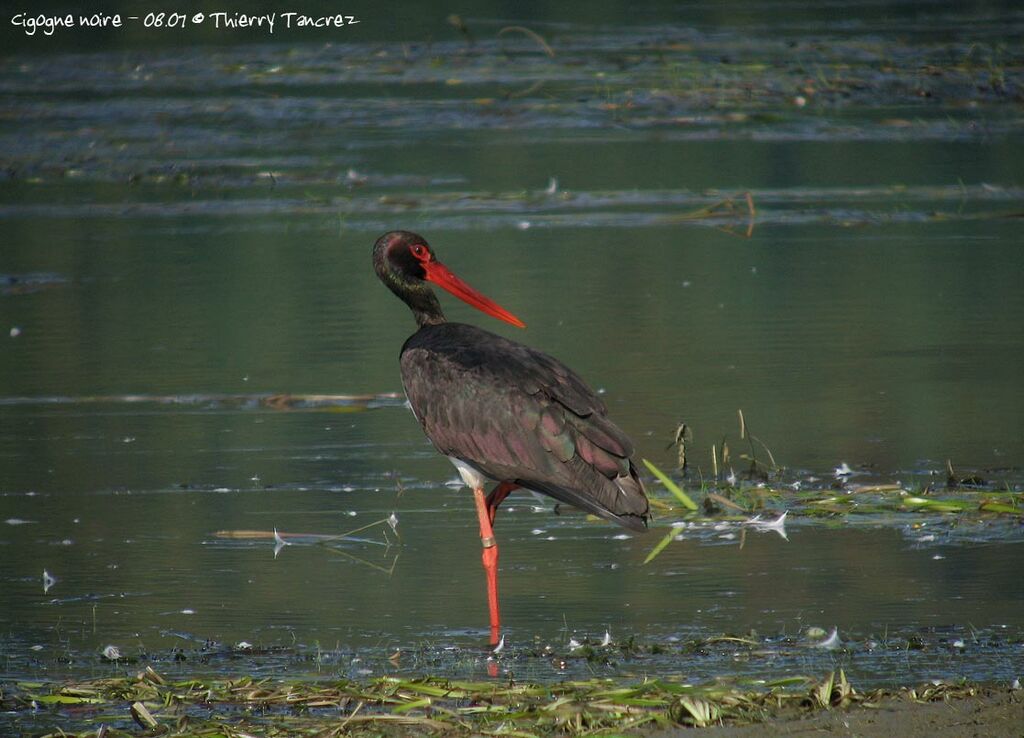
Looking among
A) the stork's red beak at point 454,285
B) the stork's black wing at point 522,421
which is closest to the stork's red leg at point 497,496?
the stork's black wing at point 522,421

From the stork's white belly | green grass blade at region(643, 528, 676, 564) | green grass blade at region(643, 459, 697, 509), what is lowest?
green grass blade at region(643, 528, 676, 564)

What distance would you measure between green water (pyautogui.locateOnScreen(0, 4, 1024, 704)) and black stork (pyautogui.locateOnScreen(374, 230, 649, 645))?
0.32m

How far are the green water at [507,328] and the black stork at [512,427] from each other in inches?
12.8

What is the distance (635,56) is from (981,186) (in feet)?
25.3

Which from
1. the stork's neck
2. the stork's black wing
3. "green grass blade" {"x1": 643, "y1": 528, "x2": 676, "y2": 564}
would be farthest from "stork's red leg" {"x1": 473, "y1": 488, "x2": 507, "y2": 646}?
the stork's neck

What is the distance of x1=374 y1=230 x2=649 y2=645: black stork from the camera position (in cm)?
695

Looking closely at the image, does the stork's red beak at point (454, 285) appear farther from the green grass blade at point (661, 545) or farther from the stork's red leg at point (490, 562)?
the stork's red leg at point (490, 562)

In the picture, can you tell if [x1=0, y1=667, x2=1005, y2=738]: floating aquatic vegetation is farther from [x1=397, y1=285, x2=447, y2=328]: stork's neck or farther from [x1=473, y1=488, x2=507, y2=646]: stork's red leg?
[x1=397, y1=285, x2=447, y2=328]: stork's neck

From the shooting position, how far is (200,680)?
239 inches

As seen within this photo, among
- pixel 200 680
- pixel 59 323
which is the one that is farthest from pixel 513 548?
pixel 59 323

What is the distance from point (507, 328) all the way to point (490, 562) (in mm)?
5416

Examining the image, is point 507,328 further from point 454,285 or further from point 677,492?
point 677,492

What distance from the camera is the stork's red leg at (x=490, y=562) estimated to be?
22.0 feet

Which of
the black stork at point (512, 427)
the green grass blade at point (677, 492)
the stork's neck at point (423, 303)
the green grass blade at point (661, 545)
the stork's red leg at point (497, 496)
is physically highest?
the stork's neck at point (423, 303)
